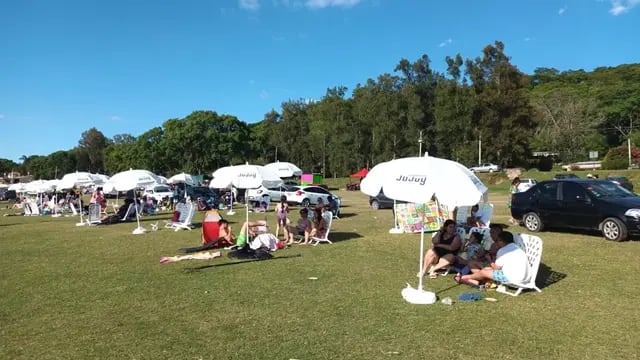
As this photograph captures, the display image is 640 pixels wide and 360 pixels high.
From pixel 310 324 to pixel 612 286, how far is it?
5.06 meters

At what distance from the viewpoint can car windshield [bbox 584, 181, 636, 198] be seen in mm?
11977

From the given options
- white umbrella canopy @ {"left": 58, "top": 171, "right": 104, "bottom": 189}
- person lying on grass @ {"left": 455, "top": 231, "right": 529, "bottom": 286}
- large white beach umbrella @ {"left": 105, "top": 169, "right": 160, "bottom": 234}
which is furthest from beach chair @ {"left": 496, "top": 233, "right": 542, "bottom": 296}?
white umbrella canopy @ {"left": 58, "top": 171, "right": 104, "bottom": 189}

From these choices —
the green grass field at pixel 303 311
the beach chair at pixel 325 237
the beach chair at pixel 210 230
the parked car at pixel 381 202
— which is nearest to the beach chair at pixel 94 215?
the green grass field at pixel 303 311

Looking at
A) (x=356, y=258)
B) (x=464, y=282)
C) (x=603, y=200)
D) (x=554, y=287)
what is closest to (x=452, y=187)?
(x=464, y=282)

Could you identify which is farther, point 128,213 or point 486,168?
point 486,168

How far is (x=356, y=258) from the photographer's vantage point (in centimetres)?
1019

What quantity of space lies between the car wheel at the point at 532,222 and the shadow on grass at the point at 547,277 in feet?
16.8

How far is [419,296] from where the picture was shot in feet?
21.8

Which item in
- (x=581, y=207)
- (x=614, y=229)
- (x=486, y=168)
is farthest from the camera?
(x=486, y=168)

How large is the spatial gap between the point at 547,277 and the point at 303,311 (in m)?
4.58

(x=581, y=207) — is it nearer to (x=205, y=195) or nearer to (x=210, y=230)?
(x=210, y=230)

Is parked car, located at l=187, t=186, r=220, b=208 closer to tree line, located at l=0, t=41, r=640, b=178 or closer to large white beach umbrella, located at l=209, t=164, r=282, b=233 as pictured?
large white beach umbrella, located at l=209, t=164, r=282, b=233

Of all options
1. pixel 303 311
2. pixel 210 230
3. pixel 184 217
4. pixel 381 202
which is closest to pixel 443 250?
pixel 303 311

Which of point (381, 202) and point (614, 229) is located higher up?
point (381, 202)
